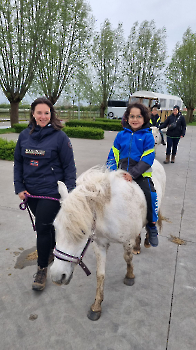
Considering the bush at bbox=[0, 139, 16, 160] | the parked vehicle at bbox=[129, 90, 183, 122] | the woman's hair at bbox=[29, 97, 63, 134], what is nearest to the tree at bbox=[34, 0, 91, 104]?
the parked vehicle at bbox=[129, 90, 183, 122]

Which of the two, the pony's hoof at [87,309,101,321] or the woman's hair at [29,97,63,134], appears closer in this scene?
the pony's hoof at [87,309,101,321]

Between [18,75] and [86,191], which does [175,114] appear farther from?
[18,75]

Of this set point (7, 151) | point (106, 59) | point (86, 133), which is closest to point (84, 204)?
point (7, 151)

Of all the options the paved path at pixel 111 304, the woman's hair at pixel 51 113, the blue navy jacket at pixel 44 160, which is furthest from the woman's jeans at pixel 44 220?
the woman's hair at pixel 51 113

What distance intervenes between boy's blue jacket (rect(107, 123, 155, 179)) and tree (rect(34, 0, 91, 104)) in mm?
18137

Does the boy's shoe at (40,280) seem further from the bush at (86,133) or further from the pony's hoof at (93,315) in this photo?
the bush at (86,133)

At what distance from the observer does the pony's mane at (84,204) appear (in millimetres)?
1712

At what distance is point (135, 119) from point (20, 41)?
17.9 m

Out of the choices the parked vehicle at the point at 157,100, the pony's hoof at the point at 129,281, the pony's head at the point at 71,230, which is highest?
the parked vehicle at the point at 157,100

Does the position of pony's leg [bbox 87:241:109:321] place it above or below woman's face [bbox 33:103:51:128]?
below

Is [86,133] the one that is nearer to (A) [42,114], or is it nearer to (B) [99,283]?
(A) [42,114]

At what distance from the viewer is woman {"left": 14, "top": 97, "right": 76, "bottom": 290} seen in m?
2.49

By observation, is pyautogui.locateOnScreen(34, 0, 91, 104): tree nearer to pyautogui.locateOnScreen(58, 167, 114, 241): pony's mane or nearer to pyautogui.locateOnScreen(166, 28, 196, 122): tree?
pyautogui.locateOnScreen(166, 28, 196, 122): tree

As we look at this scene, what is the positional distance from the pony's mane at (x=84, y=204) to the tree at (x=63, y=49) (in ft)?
62.0
